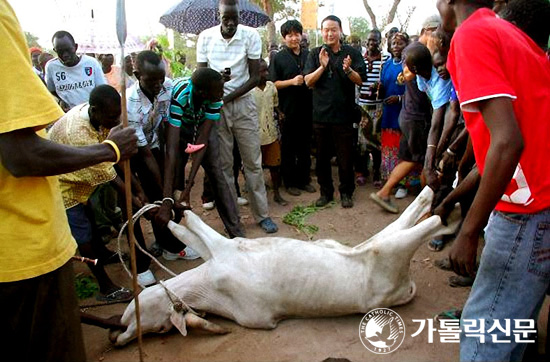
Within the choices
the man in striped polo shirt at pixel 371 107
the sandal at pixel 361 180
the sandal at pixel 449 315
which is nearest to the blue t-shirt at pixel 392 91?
the man in striped polo shirt at pixel 371 107

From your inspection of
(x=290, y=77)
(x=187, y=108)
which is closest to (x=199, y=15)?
(x=290, y=77)

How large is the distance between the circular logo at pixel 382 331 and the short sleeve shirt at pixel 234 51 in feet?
8.47

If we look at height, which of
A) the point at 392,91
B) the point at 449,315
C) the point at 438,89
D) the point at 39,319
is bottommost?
the point at 449,315

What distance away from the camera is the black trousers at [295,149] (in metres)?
5.82

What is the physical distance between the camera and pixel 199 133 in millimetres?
3879

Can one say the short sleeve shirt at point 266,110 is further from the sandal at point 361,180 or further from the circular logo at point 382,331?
the circular logo at point 382,331

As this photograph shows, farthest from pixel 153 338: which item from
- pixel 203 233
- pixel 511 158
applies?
pixel 511 158

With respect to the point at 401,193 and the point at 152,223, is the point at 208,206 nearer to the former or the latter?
the point at 152,223

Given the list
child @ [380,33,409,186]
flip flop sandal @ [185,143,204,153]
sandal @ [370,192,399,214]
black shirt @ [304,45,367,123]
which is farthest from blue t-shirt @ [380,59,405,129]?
flip flop sandal @ [185,143,204,153]

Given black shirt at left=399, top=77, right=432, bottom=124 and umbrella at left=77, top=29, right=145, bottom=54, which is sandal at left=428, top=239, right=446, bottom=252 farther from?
umbrella at left=77, top=29, right=145, bottom=54

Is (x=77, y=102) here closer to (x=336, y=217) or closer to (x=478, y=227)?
(x=336, y=217)

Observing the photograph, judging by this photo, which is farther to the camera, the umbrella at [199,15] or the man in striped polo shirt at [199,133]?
the umbrella at [199,15]

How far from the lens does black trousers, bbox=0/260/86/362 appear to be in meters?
1.66

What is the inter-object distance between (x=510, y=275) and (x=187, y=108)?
112 inches
